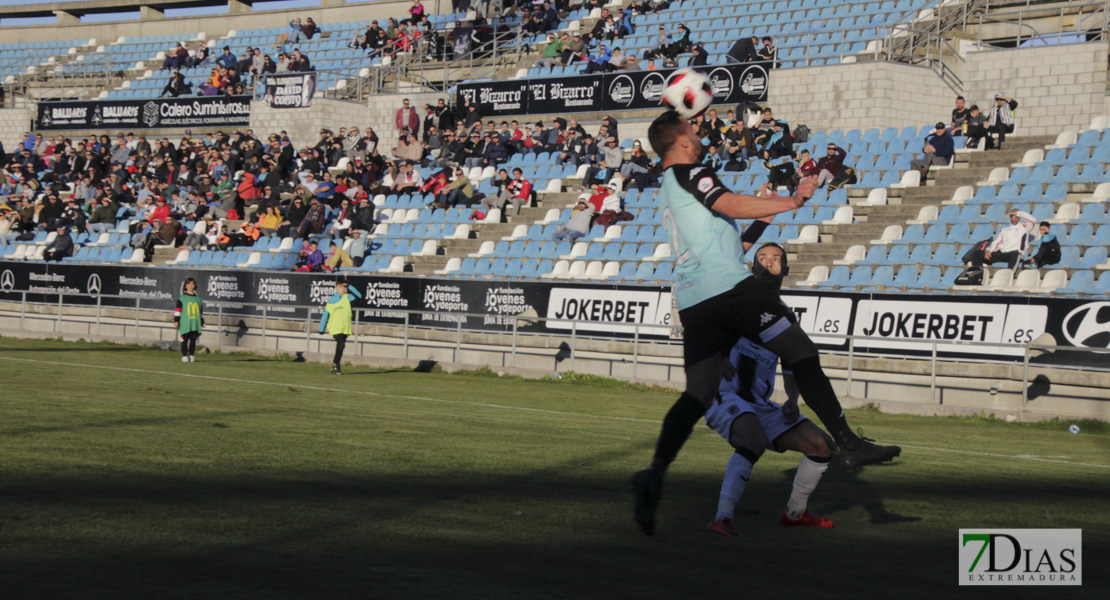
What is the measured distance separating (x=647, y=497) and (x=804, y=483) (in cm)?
116

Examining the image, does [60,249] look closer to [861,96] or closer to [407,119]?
[407,119]

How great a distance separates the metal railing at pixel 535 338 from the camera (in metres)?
16.9

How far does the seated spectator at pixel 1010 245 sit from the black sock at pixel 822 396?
14670 mm

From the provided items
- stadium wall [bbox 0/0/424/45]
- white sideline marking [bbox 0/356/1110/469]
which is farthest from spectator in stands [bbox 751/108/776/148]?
stadium wall [bbox 0/0/424/45]

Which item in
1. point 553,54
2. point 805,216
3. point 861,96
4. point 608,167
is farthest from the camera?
point 553,54

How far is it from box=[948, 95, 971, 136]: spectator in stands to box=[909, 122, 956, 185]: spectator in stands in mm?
496

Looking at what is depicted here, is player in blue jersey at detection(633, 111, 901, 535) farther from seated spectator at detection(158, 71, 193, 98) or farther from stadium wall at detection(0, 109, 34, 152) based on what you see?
stadium wall at detection(0, 109, 34, 152)

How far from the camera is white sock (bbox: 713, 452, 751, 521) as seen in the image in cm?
611

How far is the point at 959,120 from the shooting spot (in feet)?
82.6

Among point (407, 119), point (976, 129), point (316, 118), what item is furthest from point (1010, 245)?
point (316, 118)

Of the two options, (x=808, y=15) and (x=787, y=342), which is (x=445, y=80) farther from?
(x=787, y=342)

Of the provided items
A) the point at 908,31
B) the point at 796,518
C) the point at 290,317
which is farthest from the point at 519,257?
the point at 796,518

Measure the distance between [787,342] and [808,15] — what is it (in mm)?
28313

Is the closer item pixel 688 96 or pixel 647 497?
pixel 647 497
